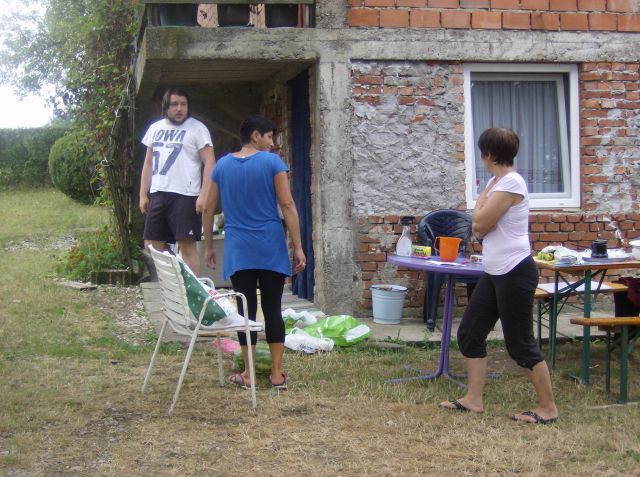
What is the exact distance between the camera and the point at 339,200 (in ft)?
25.5

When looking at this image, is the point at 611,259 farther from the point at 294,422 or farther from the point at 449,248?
the point at 294,422

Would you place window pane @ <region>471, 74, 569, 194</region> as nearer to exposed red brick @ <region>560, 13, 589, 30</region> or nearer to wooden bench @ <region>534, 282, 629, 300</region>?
exposed red brick @ <region>560, 13, 589, 30</region>

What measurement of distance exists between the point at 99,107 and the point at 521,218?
7.64m

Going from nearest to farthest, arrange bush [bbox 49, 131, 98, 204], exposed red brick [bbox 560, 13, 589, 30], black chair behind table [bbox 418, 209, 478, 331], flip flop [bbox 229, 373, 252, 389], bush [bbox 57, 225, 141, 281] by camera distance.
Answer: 1. flip flop [bbox 229, 373, 252, 389]
2. black chair behind table [bbox 418, 209, 478, 331]
3. exposed red brick [bbox 560, 13, 589, 30]
4. bush [bbox 57, 225, 141, 281]
5. bush [bbox 49, 131, 98, 204]

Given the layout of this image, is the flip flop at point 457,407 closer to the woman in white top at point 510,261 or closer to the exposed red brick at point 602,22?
the woman in white top at point 510,261

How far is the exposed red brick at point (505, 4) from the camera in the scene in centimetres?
791

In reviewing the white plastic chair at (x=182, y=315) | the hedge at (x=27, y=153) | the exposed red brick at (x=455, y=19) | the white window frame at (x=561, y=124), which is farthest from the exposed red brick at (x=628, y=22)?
the hedge at (x=27, y=153)

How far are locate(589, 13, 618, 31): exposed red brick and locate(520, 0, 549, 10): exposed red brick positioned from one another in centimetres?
46

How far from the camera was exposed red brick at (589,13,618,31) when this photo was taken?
808 centimetres

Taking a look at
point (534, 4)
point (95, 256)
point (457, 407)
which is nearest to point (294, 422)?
point (457, 407)

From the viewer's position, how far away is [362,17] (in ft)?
25.4

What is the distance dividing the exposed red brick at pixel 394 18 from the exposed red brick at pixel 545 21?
1.21 meters

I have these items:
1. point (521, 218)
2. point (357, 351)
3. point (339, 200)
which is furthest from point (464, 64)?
point (521, 218)

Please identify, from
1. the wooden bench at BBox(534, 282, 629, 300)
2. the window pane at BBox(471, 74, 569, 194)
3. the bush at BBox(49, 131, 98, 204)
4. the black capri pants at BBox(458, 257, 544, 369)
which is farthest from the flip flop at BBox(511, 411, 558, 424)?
the bush at BBox(49, 131, 98, 204)
